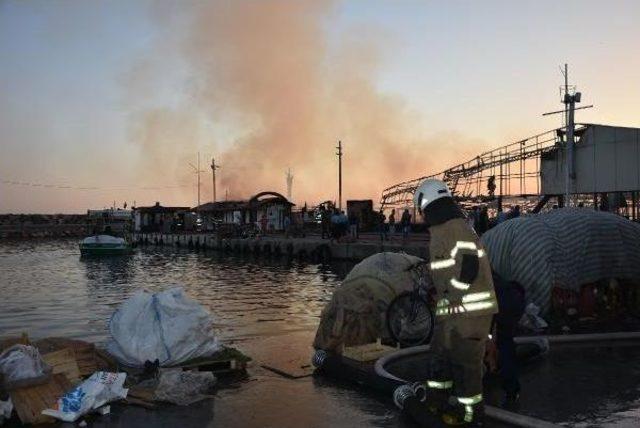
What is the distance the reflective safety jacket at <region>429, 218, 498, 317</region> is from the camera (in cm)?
558

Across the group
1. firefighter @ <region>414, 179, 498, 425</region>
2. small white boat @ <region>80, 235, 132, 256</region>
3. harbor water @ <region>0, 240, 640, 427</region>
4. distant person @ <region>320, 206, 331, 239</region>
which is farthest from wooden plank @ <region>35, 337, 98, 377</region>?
small white boat @ <region>80, 235, 132, 256</region>

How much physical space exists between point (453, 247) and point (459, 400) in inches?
54.5

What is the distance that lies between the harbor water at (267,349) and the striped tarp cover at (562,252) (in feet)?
7.10

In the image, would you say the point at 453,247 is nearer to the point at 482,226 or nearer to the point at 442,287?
the point at 442,287

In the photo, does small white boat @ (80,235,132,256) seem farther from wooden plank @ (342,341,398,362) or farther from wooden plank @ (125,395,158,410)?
wooden plank @ (125,395,158,410)

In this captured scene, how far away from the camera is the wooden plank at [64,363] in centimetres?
739

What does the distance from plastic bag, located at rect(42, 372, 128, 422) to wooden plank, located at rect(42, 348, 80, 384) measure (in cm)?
53

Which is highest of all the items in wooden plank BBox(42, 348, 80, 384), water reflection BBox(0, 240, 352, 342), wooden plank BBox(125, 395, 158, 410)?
wooden plank BBox(42, 348, 80, 384)

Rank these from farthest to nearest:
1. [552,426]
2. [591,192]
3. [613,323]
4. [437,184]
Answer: [591,192] < [613,323] < [437,184] < [552,426]

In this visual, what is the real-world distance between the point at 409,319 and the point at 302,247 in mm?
32895

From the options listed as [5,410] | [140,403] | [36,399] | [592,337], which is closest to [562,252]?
[592,337]

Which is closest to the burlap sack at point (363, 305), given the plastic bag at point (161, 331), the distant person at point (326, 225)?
the plastic bag at point (161, 331)

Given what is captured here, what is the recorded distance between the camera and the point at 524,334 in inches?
427

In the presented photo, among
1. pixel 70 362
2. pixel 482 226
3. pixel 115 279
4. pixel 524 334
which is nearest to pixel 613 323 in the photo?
pixel 524 334
